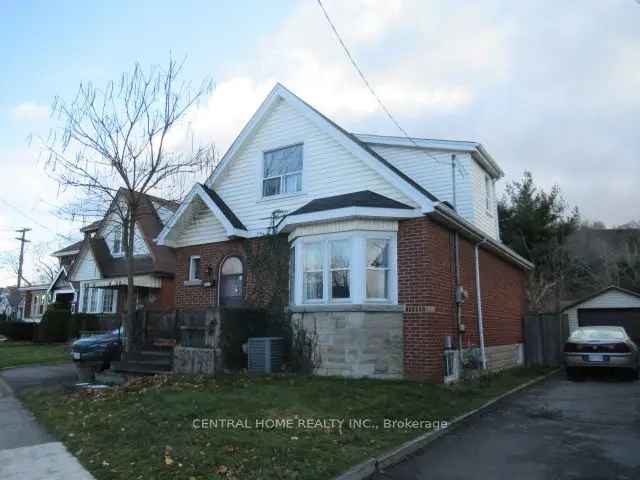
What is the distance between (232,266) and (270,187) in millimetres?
2571

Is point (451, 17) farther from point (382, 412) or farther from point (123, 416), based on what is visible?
point (123, 416)

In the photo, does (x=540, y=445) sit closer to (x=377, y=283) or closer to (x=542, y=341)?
(x=377, y=283)

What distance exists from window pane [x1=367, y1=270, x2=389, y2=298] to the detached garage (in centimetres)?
1521

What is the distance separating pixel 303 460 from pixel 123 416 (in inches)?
139

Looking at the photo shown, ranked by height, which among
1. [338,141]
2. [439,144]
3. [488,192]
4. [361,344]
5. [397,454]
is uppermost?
[439,144]

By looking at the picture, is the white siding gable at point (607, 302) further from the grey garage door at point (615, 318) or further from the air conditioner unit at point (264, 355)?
the air conditioner unit at point (264, 355)

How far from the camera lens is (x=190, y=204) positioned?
15.2m

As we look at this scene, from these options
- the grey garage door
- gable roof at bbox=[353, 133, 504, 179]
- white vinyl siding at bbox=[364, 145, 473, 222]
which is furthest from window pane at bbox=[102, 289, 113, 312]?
the grey garage door

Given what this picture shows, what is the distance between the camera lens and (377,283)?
11375 mm

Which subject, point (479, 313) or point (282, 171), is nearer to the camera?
point (479, 313)

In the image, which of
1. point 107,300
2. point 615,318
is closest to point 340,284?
point 615,318

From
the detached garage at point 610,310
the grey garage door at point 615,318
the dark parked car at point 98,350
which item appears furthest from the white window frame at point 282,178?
the grey garage door at point 615,318

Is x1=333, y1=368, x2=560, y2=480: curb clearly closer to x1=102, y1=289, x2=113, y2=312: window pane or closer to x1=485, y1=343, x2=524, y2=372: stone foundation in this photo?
Answer: x1=485, y1=343, x2=524, y2=372: stone foundation

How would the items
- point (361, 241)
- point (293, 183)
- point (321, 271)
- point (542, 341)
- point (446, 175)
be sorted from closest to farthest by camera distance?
1. point (361, 241)
2. point (321, 271)
3. point (293, 183)
4. point (446, 175)
5. point (542, 341)
